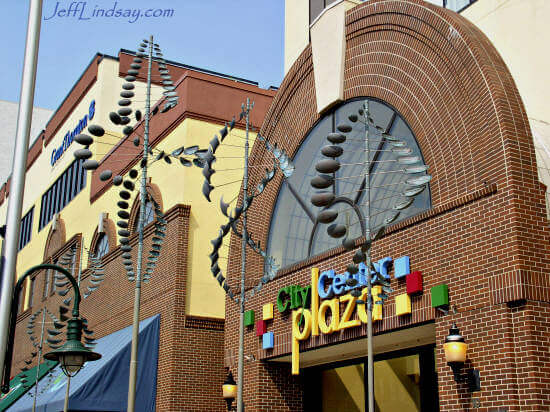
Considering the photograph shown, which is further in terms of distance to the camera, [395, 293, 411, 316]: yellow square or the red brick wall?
[395, 293, 411, 316]: yellow square

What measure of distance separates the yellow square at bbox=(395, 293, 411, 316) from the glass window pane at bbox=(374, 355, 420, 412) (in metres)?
2.53

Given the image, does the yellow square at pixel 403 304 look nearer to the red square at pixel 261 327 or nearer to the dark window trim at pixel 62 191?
the red square at pixel 261 327

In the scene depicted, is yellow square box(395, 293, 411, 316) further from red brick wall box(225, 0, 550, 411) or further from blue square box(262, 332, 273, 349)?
blue square box(262, 332, 273, 349)

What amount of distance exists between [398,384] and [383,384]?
1.62 feet

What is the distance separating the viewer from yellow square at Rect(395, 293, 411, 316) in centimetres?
1393

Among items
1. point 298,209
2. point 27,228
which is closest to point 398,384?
point 298,209

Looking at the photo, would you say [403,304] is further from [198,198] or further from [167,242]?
[167,242]

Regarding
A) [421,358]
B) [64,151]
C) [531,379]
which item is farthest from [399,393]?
[64,151]

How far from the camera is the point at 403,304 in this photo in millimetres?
14008

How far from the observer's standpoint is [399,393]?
53.6 feet

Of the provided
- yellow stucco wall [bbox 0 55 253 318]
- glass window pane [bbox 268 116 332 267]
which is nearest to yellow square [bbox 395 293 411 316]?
glass window pane [bbox 268 116 332 267]

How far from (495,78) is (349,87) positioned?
495cm

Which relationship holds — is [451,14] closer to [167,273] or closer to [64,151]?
[167,273]

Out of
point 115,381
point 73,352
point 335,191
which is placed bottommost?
point 73,352
